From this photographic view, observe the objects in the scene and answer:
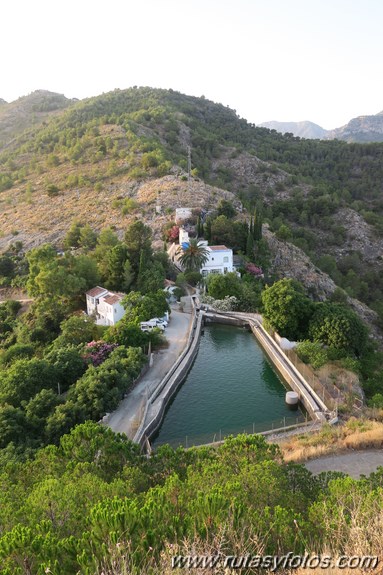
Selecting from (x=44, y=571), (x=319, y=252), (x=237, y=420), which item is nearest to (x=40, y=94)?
(x=319, y=252)

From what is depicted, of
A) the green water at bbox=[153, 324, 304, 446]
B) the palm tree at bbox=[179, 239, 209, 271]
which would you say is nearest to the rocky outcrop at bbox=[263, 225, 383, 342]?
the palm tree at bbox=[179, 239, 209, 271]

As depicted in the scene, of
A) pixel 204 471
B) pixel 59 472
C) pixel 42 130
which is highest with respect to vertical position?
pixel 42 130

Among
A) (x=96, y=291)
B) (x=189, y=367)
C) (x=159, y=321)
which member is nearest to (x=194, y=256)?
(x=159, y=321)

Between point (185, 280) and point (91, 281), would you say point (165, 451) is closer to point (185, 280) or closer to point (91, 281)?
point (91, 281)

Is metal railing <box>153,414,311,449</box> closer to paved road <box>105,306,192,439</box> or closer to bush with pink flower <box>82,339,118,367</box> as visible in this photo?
paved road <box>105,306,192,439</box>

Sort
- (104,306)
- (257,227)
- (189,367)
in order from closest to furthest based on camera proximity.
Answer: (189,367) < (104,306) < (257,227)

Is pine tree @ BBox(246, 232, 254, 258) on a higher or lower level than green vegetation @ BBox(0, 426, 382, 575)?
higher

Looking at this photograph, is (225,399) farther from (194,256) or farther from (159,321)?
(194,256)
